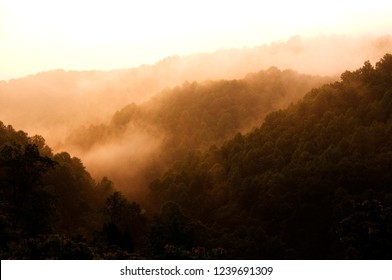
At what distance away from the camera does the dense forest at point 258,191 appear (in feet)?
130

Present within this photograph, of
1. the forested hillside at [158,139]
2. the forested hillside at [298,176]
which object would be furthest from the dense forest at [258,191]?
the forested hillside at [158,139]

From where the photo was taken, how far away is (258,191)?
104m

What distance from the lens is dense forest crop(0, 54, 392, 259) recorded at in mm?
39594

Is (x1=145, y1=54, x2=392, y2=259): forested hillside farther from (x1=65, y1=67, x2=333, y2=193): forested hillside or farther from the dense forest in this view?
(x1=65, y1=67, x2=333, y2=193): forested hillside

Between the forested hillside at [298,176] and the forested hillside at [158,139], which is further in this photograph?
the forested hillside at [158,139]

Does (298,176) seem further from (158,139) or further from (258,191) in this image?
(158,139)

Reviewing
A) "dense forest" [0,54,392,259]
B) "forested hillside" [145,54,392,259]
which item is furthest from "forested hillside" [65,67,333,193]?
"forested hillside" [145,54,392,259]

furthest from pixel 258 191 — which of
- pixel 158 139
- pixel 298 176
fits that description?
pixel 158 139

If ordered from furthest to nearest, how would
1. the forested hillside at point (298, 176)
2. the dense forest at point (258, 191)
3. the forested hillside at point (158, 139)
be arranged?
the forested hillside at point (158, 139)
the forested hillside at point (298, 176)
the dense forest at point (258, 191)

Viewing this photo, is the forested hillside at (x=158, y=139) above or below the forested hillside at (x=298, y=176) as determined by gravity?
above

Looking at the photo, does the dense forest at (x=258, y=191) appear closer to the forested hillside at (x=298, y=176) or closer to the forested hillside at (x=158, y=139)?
the forested hillside at (x=298, y=176)
